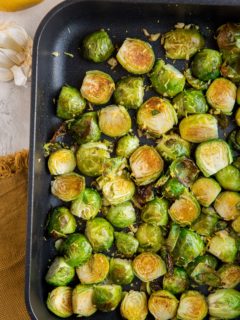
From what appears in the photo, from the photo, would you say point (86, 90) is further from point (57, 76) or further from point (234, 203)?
point (234, 203)

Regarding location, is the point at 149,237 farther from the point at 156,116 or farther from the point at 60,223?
the point at 156,116

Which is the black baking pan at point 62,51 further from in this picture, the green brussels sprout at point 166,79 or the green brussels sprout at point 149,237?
the green brussels sprout at point 149,237

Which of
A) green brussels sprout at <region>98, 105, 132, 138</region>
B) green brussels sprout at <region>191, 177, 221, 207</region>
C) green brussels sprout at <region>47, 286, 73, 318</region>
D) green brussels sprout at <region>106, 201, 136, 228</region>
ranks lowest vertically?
green brussels sprout at <region>47, 286, 73, 318</region>

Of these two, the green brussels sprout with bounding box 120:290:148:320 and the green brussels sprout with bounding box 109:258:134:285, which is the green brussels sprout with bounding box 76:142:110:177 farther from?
the green brussels sprout with bounding box 120:290:148:320

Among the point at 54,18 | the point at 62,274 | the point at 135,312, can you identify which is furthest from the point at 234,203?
the point at 54,18

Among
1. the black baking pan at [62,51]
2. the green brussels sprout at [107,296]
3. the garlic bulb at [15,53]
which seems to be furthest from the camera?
the garlic bulb at [15,53]

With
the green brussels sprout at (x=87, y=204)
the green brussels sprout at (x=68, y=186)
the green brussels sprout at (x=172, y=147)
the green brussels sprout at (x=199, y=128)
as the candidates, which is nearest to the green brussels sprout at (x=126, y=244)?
the green brussels sprout at (x=87, y=204)

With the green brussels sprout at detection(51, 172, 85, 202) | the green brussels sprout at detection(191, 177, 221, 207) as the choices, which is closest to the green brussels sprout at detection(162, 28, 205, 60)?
the green brussels sprout at detection(191, 177, 221, 207)
